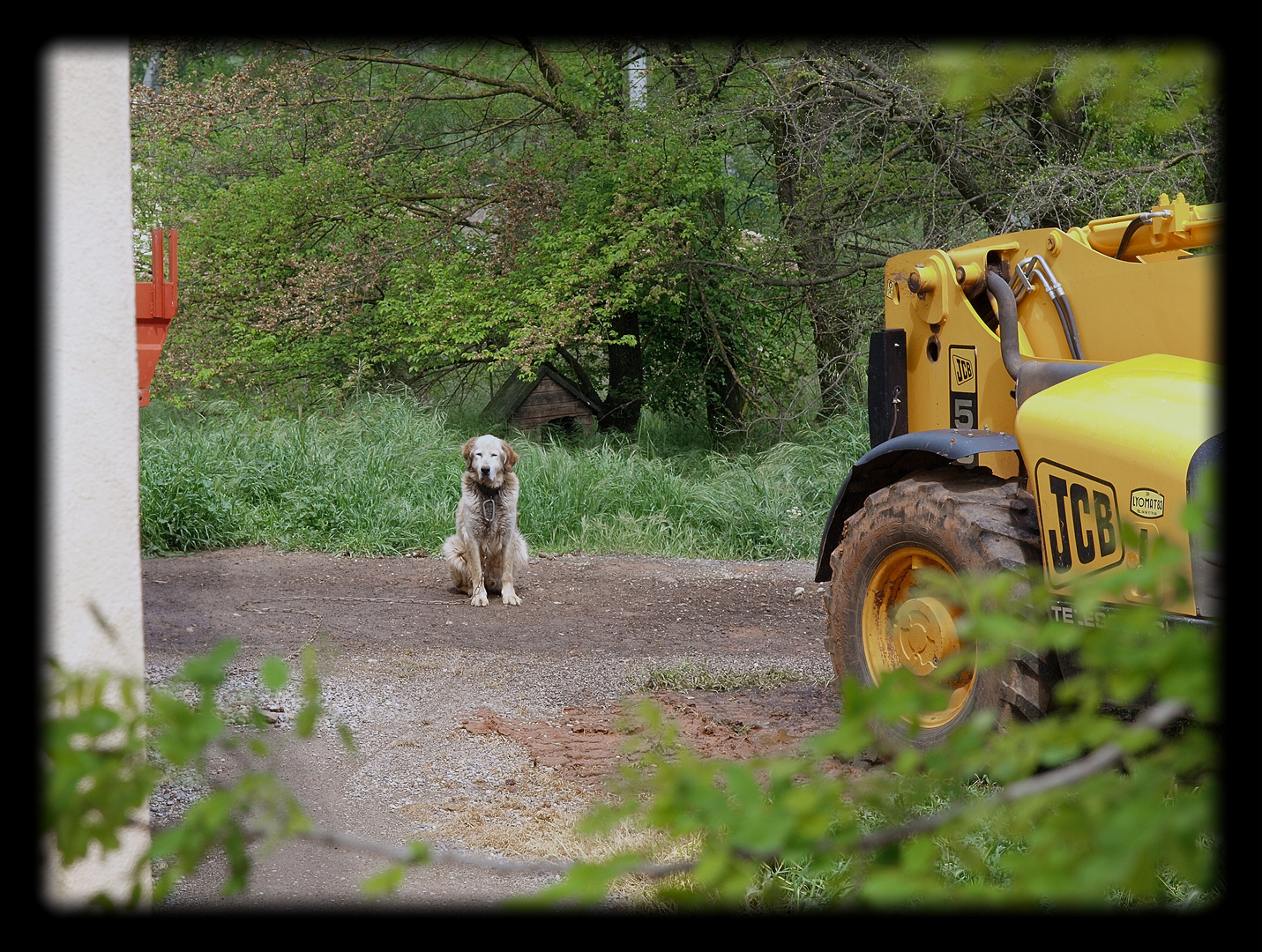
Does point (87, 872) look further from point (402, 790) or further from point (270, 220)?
point (270, 220)

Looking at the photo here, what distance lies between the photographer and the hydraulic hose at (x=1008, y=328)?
4523 mm

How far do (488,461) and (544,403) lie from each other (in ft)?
22.5

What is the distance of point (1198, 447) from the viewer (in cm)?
314

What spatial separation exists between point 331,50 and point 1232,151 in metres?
14.8

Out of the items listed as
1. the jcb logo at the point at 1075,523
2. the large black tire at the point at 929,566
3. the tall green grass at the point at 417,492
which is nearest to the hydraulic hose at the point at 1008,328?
the large black tire at the point at 929,566

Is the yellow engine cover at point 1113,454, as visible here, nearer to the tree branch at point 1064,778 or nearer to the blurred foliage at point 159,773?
the tree branch at point 1064,778

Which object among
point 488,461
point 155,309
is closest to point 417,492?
point 488,461

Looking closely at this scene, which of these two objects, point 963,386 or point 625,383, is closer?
point 963,386

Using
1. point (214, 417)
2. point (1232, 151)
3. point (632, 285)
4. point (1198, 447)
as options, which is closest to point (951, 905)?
point (1232, 151)

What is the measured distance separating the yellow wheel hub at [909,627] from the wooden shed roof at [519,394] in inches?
399

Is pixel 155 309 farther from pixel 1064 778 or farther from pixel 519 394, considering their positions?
pixel 519 394

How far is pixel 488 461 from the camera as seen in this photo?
8.16m

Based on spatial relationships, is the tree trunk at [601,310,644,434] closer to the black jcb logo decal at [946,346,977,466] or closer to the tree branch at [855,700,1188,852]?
the black jcb logo decal at [946,346,977,466]

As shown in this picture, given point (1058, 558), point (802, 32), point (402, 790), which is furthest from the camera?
point (402, 790)
